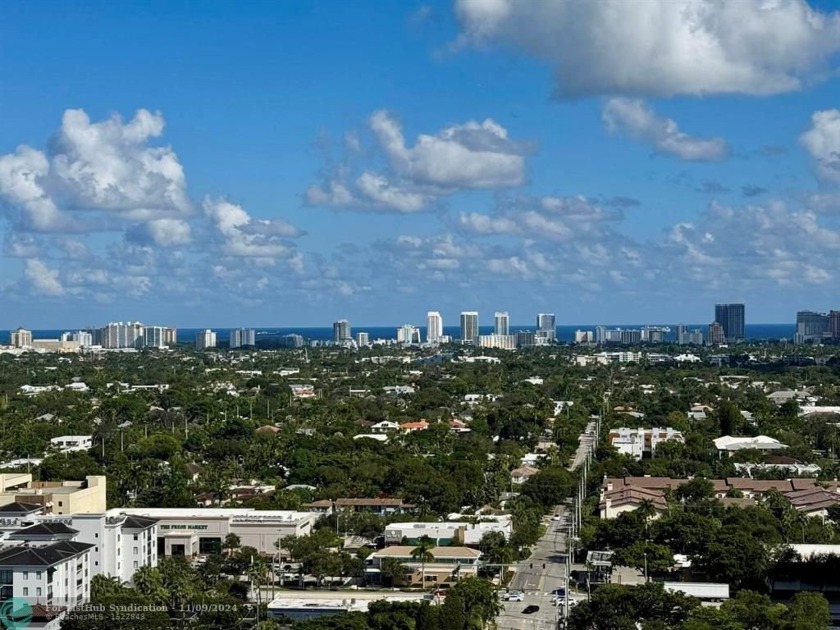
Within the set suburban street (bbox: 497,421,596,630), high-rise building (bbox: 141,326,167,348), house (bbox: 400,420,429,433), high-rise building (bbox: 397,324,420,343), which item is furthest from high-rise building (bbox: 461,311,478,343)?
suburban street (bbox: 497,421,596,630)

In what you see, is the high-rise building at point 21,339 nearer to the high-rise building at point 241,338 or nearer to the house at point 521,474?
the high-rise building at point 241,338

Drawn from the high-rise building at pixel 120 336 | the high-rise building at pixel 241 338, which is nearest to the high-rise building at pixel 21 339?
the high-rise building at pixel 120 336

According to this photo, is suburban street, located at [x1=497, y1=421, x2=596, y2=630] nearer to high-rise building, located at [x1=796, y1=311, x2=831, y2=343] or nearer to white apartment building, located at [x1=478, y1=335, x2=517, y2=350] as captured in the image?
white apartment building, located at [x1=478, y1=335, x2=517, y2=350]

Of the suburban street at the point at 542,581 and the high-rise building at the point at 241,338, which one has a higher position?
the high-rise building at the point at 241,338

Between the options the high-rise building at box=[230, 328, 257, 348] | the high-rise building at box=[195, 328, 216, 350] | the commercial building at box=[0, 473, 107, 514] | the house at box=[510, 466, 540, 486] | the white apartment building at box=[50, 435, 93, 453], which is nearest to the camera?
the commercial building at box=[0, 473, 107, 514]

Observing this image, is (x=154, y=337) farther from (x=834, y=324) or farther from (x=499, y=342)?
(x=834, y=324)

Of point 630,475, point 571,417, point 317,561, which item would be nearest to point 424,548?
point 317,561
